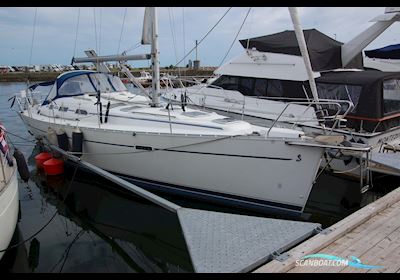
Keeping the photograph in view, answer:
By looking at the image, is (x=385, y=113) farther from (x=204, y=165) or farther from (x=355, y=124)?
(x=204, y=165)

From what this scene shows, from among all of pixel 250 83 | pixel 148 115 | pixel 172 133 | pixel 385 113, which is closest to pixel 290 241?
pixel 172 133

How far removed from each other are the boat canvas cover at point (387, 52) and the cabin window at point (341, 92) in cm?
644

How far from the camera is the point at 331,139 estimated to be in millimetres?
5512

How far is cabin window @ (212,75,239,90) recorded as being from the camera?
33.5 feet

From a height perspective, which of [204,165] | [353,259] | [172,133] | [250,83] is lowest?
[353,259]

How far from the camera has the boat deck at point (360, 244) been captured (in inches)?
137

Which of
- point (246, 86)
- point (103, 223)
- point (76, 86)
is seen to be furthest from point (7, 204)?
point (246, 86)

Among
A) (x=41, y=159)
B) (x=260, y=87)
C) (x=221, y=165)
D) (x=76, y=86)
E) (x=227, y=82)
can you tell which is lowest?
(x=41, y=159)

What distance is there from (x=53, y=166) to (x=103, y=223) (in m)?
2.84

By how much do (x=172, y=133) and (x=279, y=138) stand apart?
193cm

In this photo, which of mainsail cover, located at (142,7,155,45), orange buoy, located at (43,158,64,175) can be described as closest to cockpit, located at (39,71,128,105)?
Answer: orange buoy, located at (43,158,64,175)

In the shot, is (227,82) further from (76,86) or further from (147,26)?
(76,86)

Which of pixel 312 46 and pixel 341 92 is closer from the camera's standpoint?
pixel 341 92

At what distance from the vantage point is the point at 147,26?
749cm
